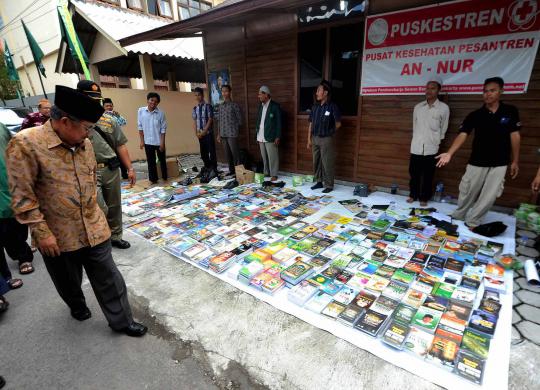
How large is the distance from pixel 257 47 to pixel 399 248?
16.0 feet

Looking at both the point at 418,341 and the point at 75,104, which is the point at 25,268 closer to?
the point at 75,104

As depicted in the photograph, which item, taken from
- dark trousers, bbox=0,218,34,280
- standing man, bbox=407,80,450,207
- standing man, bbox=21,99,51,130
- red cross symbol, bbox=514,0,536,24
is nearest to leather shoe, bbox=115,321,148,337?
dark trousers, bbox=0,218,34,280

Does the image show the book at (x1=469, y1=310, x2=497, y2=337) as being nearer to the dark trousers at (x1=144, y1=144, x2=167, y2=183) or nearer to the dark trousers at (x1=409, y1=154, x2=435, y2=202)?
the dark trousers at (x1=409, y1=154, x2=435, y2=202)

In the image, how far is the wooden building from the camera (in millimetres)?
3908

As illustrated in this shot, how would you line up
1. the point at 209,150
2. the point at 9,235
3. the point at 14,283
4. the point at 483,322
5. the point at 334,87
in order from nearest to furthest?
the point at 483,322, the point at 14,283, the point at 9,235, the point at 334,87, the point at 209,150

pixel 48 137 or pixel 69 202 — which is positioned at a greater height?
pixel 48 137

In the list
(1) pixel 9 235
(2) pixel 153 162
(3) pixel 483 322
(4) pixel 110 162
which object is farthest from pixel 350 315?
(2) pixel 153 162

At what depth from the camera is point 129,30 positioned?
7633mm

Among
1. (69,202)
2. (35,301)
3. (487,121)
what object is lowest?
(35,301)

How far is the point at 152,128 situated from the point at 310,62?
327cm

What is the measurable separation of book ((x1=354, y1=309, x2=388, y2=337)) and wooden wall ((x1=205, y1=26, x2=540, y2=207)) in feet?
9.98

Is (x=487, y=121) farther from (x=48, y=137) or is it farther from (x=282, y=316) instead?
(x=48, y=137)

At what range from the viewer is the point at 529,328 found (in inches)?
79.7

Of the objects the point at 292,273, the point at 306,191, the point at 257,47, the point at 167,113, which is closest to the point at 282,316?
the point at 292,273
